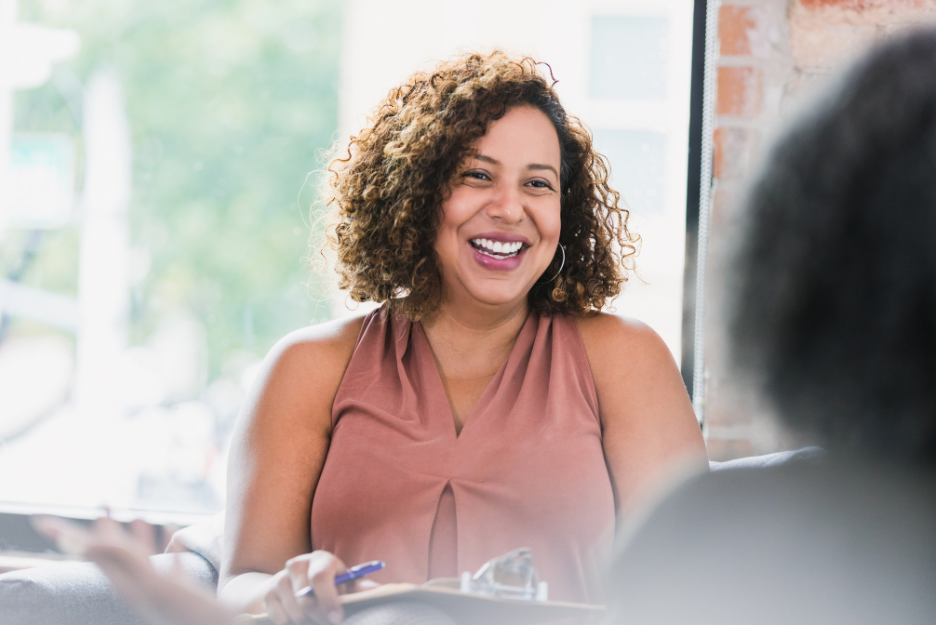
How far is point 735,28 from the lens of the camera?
60.7 inches

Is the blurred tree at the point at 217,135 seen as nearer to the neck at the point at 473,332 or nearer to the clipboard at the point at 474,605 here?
the neck at the point at 473,332

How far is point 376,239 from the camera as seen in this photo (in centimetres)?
151

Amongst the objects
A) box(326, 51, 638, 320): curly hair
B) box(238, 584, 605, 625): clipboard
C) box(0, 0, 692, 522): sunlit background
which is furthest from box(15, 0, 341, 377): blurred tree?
box(238, 584, 605, 625): clipboard

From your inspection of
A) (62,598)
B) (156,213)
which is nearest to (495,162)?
(62,598)

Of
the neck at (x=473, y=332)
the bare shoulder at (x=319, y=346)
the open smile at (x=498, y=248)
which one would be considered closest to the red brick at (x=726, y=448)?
the neck at (x=473, y=332)

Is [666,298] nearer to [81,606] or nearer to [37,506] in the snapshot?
[81,606]

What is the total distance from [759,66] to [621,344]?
63 cm

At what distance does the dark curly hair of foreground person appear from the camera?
0.42 m

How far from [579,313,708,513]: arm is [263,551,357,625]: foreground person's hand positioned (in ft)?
1.68

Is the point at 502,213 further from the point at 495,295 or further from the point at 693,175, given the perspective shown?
the point at 693,175

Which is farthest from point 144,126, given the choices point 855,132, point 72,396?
point 855,132

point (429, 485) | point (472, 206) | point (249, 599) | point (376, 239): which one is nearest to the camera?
point (249, 599)

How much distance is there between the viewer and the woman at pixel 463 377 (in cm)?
124

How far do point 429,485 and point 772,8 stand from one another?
3.63 feet
